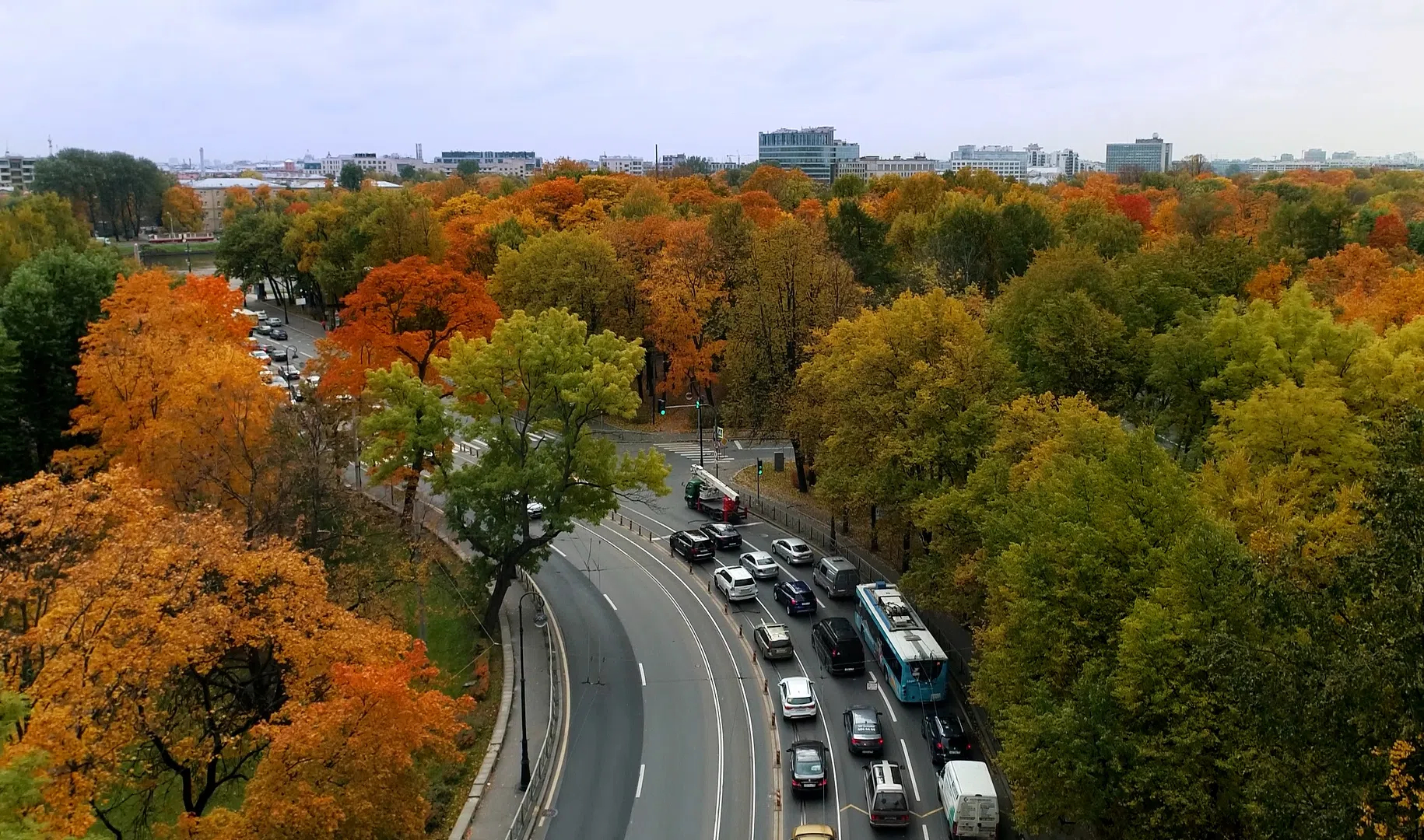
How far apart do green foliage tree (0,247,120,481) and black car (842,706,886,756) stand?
34151 mm

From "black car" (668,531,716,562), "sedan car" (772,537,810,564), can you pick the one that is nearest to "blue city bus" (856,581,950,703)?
"sedan car" (772,537,810,564)

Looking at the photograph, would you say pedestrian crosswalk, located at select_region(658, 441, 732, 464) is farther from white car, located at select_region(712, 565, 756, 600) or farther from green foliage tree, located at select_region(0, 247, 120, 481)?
green foliage tree, located at select_region(0, 247, 120, 481)

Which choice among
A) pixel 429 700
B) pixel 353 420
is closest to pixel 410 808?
pixel 429 700

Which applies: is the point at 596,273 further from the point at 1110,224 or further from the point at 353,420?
the point at 1110,224

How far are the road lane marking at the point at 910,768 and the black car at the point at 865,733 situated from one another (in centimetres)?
54

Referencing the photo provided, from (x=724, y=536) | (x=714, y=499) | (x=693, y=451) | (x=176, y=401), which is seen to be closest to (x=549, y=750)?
(x=724, y=536)

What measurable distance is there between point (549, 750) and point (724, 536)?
51.9 feet

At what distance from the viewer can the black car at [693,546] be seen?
38.5 meters

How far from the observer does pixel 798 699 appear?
2684cm

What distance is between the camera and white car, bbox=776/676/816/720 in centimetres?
2666

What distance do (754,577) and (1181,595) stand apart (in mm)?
20061

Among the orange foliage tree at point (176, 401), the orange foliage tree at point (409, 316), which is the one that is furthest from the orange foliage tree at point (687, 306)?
the orange foliage tree at point (176, 401)

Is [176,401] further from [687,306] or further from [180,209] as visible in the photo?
[180,209]

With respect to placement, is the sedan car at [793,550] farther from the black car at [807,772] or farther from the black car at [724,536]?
the black car at [807,772]
